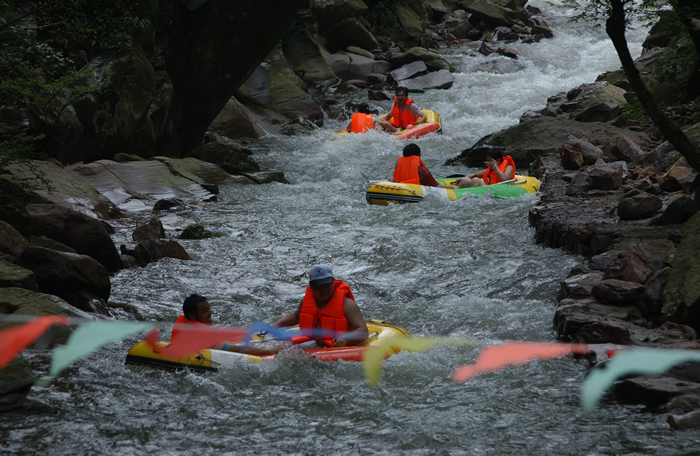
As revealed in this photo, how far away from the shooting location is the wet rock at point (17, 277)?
16.5ft

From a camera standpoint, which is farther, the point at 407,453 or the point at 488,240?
the point at 488,240

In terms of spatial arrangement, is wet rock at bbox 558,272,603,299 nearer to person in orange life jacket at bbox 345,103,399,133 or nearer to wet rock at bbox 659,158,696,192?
wet rock at bbox 659,158,696,192

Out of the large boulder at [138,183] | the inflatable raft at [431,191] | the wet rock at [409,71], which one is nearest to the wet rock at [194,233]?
the large boulder at [138,183]

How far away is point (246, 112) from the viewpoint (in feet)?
55.3

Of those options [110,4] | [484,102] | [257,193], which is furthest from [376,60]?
[110,4]

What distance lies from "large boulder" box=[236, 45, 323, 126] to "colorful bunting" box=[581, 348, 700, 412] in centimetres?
1388

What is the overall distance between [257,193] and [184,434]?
25.5 ft

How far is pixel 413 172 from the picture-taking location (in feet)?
35.2

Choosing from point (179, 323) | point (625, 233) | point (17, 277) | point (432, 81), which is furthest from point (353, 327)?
point (432, 81)

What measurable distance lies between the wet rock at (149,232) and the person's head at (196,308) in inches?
128

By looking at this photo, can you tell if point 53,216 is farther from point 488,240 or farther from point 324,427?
point 488,240

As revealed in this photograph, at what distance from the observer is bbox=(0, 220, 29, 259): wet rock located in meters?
5.98

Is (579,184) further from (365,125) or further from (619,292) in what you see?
(365,125)

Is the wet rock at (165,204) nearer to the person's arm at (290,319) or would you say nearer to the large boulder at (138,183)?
the large boulder at (138,183)
